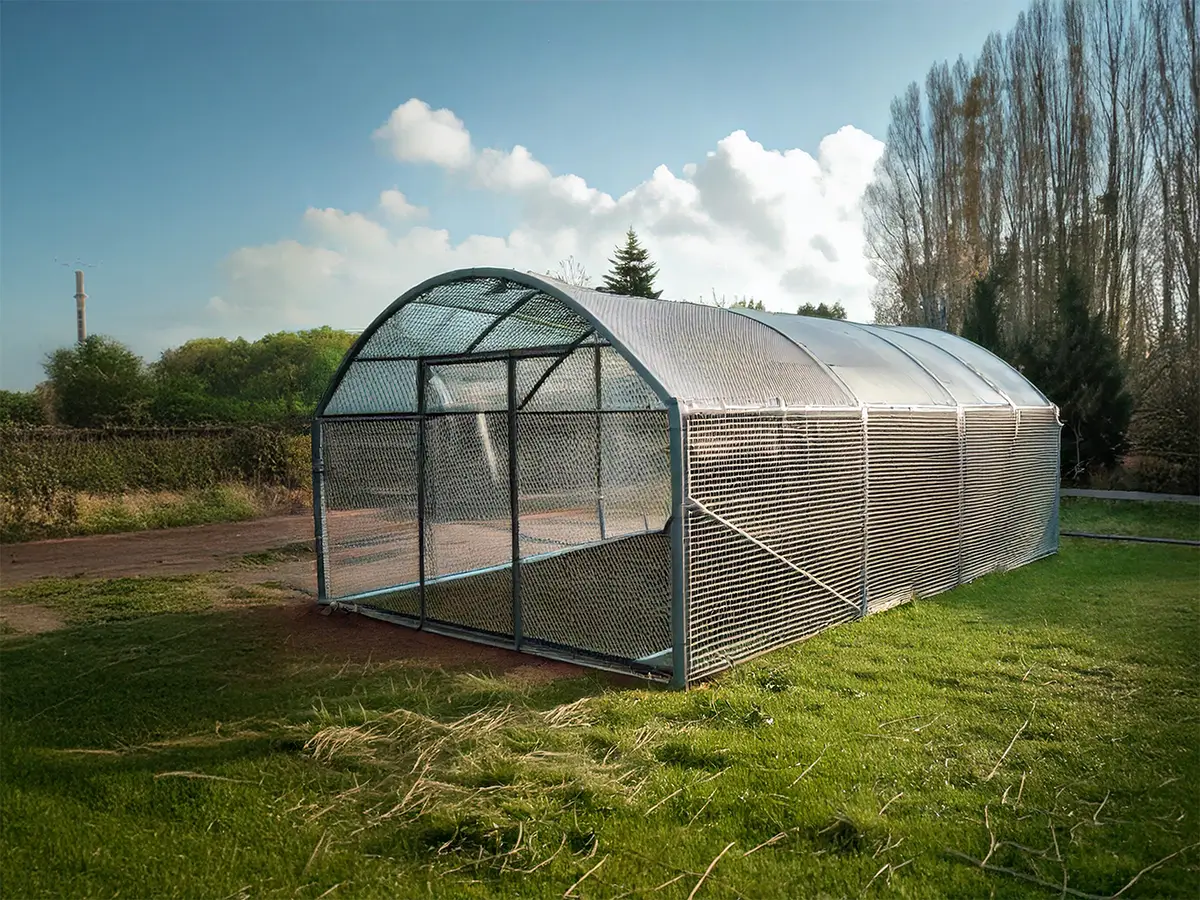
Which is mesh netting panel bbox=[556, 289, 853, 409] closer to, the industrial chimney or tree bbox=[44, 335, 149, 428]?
tree bbox=[44, 335, 149, 428]

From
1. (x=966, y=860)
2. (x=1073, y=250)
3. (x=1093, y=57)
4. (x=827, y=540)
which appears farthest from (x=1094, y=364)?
(x=966, y=860)

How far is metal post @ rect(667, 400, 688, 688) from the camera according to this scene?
483 cm

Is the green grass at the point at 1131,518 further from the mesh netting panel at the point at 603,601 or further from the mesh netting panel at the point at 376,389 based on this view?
the mesh netting panel at the point at 376,389

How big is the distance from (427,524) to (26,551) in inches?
264

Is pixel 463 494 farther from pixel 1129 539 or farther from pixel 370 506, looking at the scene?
pixel 1129 539

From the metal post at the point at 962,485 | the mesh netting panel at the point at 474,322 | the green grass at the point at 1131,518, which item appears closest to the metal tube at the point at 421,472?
the mesh netting panel at the point at 474,322

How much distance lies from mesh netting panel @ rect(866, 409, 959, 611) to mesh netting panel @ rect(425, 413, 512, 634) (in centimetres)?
301

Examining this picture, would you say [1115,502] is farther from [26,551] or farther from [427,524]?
[26,551]

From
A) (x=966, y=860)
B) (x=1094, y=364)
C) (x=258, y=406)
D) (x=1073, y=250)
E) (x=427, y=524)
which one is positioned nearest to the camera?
(x=966, y=860)

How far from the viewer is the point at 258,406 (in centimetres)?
1728

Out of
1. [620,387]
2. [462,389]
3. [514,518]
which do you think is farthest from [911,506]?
[462,389]

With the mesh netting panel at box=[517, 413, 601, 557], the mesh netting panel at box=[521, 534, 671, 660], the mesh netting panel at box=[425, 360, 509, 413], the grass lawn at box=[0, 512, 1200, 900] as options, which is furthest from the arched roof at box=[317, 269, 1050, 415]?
the grass lawn at box=[0, 512, 1200, 900]

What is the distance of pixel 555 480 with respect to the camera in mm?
7250

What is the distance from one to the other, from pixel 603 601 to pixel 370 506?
2.28 m
